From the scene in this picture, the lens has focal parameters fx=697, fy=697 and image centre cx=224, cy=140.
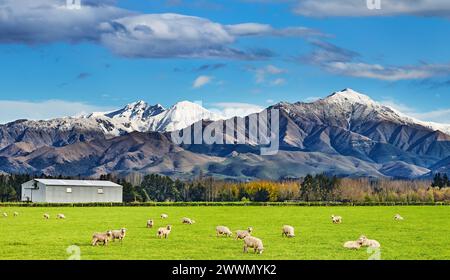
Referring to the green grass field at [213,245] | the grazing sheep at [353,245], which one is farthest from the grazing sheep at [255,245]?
the grazing sheep at [353,245]

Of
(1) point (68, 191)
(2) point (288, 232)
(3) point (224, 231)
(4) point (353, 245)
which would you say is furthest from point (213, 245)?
(1) point (68, 191)

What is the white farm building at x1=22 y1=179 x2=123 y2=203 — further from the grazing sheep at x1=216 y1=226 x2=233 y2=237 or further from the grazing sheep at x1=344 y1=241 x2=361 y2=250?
the grazing sheep at x1=344 y1=241 x2=361 y2=250

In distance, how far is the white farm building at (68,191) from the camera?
464 feet

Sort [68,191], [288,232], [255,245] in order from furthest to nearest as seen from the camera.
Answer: [68,191] < [288,232] < [255,245]

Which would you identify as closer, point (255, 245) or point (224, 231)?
point (255, 245)

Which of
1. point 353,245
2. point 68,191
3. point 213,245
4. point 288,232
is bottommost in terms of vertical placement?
point 213,245

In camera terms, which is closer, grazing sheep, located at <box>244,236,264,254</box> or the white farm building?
grazing sheep, located at <box>244,236,264,254</box>

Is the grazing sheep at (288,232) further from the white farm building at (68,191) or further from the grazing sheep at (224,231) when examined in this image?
the white farm building at (68,191)

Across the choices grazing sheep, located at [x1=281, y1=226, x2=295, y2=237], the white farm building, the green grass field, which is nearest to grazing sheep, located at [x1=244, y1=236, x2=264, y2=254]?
the green grass field

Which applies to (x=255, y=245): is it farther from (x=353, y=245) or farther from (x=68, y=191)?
(x=68, y=191)

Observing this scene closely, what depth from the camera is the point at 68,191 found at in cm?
14388

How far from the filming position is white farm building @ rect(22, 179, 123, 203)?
14138 centimetres
